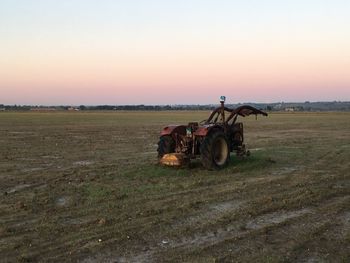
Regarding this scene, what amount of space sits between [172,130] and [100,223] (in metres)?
6.22

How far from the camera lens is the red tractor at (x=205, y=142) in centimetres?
1239

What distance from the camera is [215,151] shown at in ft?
42.5

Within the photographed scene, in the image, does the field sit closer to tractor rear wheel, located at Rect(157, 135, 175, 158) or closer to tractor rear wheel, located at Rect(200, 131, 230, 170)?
tractor rear wheel, located at Rect(200, 131, 230, 170)

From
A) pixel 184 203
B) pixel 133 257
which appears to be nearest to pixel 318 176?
pixel 184 203

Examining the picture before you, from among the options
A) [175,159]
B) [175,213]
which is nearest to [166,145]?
[175,159]

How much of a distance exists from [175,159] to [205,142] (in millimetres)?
870

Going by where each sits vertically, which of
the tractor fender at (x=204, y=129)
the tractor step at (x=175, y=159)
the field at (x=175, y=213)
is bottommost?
the field at (x=175, y=213)

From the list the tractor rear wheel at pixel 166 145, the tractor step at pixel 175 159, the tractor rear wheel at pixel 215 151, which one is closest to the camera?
the tractor step at pixel 175 159

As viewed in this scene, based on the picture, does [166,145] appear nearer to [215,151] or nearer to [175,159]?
[175,159]

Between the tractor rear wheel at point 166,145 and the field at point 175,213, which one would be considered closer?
the field at point 175,213

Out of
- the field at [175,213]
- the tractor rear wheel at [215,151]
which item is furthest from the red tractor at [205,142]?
the field at [175,213]

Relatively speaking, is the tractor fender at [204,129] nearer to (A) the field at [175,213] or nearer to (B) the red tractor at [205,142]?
(B) the red tractor at [205,142]

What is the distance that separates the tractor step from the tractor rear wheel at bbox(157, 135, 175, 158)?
79 centimetres

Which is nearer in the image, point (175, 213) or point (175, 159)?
point (175, 213)
